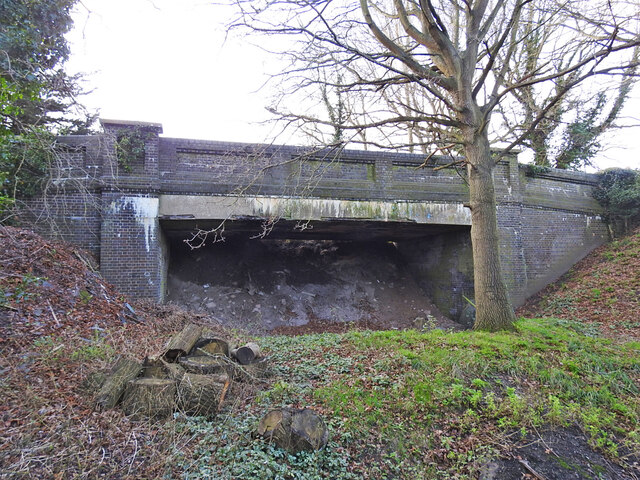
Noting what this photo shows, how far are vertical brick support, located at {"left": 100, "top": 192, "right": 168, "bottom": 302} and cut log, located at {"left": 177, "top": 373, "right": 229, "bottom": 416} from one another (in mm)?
4957

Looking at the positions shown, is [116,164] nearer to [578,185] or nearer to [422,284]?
[422,284]

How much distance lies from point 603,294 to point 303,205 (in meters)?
7.88

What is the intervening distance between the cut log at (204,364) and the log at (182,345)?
10 centimetres

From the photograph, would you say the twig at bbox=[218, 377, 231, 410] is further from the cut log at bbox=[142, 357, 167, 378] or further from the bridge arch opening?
the bridge arch opening

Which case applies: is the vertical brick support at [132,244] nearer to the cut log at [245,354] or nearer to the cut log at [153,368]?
the cut log at [245,354]

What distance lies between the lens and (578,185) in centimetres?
1229

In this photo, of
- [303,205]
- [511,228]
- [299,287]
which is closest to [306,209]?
[303,205]

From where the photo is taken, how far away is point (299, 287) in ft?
A: 36.4

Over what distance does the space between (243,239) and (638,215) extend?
43.0 feet

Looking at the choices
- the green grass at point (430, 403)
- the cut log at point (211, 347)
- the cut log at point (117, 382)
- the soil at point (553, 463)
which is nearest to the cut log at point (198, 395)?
the green grass at point (430, 403)

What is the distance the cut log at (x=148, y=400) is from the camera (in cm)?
328

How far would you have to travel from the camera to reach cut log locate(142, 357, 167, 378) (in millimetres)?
3758

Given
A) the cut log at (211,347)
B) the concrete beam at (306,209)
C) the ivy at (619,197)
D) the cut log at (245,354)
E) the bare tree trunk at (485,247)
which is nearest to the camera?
the cut log at (211,347)

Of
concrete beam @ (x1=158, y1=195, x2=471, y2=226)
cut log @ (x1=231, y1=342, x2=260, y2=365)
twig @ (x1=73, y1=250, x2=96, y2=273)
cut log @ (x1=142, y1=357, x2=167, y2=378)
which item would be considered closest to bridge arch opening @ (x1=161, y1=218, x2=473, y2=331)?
concrete beam @ (x1=158, y1=195, x2=471, y2=226)
